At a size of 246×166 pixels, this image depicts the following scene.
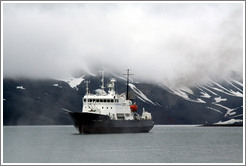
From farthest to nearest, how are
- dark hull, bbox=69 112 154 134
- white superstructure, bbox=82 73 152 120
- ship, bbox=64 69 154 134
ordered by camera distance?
white superstructure, bbox=82 73 152 120 → ship, bbox=64 69 154 134 → dark hull, bbox=69 112 154 134

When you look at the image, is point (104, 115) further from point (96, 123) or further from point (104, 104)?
point (104, 104)

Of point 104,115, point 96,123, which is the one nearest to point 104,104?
point 104,115

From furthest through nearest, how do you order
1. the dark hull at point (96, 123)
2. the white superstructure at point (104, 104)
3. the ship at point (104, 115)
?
the white superstructure at point (104, 104) → the ship at point (104, 115) → the dark hull at point (96, 123)

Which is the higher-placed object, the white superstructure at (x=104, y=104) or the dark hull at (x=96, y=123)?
the white superstructure at (x=104, y=104)

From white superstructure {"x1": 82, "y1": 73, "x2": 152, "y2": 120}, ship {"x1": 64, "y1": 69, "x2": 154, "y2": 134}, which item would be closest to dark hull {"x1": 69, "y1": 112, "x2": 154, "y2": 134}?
ship {"x1": 64, "y1": 69, "x2": 154, "y2": 134}

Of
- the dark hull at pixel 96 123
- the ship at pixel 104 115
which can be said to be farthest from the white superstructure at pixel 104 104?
the dark hull at pixel 96 123

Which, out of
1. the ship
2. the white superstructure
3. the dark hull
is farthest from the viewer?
the white superstructure

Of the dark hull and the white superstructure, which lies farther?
the white superstructure

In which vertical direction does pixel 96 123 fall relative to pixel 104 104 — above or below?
below

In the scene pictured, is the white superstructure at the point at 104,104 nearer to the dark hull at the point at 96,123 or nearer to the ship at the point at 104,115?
the ship at the point at 104,115

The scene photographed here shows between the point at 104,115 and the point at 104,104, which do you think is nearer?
the point at 104,115

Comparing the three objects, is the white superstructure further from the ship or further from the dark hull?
the dark hull

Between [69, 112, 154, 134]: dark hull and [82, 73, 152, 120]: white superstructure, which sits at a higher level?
[82, 73, 152, 120]: white superstructure

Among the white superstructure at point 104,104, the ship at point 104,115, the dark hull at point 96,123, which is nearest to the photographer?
the dark hull at point 96,123
